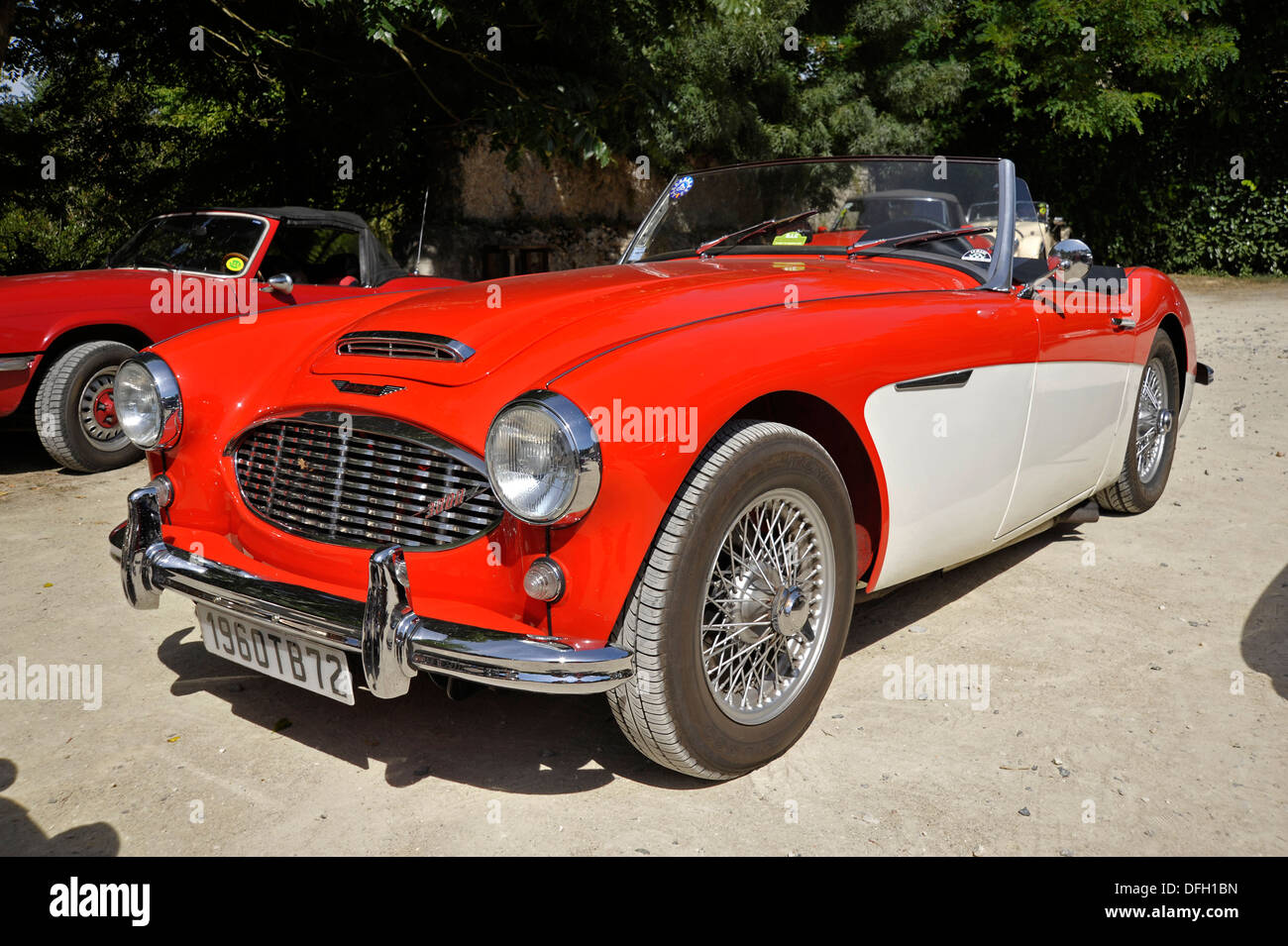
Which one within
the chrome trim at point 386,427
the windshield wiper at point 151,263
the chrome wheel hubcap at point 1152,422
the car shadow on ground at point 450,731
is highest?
the windshield wiper at point 151,263

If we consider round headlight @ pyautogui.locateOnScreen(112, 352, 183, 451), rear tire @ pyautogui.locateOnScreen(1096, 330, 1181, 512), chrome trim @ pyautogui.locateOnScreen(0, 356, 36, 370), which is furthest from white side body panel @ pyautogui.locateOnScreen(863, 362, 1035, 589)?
chrome trim @ pyautogui.locateOnScreen(0, 356, 36, 370)

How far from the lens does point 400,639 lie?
2.18 m

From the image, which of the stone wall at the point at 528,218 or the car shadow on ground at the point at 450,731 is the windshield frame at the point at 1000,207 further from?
the stone wall at the point at 528,218

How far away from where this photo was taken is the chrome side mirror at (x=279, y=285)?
20.4 feet

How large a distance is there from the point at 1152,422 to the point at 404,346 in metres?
3.79

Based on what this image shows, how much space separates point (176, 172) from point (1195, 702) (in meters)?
11.3

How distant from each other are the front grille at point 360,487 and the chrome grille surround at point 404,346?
0.82ft

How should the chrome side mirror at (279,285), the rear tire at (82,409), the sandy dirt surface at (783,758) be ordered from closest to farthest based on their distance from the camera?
the sandy dirt surface at (783,758) → the rear tire at (82,409) → the chrome side mirror at (279,285)

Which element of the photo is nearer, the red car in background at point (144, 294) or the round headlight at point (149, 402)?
the round headlight at point (149, 402)

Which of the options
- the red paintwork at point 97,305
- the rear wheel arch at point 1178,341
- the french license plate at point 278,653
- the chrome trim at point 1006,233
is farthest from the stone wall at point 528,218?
the french license plate at point 278,653

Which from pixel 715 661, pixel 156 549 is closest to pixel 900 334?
pixel 715 661

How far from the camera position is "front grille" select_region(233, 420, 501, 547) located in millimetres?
2289
